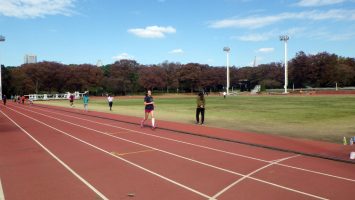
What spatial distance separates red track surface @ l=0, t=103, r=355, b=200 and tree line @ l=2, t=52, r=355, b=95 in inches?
3172

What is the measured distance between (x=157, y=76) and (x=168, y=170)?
3979 inches

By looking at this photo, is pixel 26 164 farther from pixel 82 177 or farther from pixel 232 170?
pixel 232 170

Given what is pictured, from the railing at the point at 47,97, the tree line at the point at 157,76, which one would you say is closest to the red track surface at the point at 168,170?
the railing at the point at 47,97

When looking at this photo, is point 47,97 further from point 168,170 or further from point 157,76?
point 168,170

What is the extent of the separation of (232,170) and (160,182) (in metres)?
1.88

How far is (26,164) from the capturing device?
10156mm

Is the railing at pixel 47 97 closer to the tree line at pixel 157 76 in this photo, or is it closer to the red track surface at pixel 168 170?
the tree line at pixel 157 76

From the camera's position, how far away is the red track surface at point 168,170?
24.0ft

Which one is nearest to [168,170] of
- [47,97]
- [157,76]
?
[47,97]

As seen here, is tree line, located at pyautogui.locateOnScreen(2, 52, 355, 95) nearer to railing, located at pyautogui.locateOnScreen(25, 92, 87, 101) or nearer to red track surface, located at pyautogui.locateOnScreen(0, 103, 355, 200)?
railing, located at pyautogui.locateOnScreen(25, 92, 87, 101)

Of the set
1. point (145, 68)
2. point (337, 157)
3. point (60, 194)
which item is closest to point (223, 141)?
point (337, 157)

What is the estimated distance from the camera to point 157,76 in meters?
110

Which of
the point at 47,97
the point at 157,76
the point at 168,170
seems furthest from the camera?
the point at 157,76

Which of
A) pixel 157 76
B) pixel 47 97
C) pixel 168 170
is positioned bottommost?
pixel 168 170
